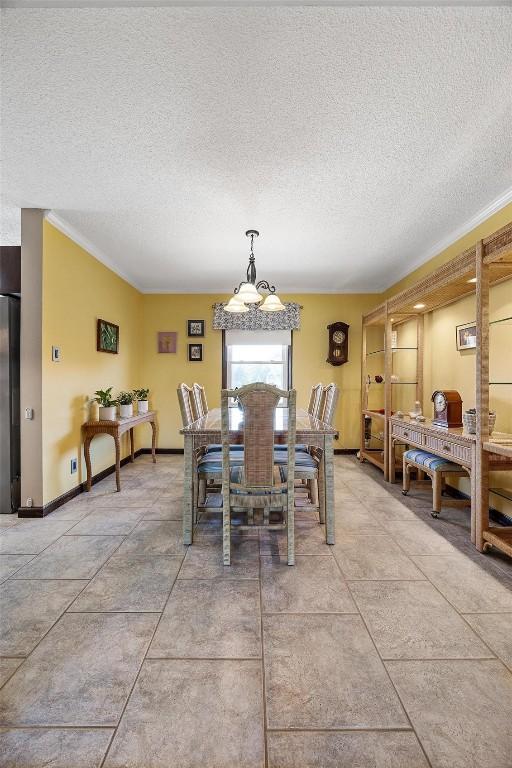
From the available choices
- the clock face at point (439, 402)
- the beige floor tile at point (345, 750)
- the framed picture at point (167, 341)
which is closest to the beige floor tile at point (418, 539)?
the clock face at point (439, 402)

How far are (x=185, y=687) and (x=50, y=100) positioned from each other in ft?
8.85

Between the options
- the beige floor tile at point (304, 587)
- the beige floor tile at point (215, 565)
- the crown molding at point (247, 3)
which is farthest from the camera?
the beige floor tile at point (215, 565)

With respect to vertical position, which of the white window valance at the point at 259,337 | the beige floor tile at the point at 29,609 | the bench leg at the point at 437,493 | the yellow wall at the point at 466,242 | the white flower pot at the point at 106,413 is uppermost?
the yellow wall at the point at 466,242

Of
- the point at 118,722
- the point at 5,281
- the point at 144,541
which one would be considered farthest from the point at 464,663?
the point at 5,281

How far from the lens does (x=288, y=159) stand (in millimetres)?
2191

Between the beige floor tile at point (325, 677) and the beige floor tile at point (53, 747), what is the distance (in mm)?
544

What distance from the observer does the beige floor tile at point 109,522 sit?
2.62m

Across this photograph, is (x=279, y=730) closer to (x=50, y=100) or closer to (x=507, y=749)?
(x=507, y=749)

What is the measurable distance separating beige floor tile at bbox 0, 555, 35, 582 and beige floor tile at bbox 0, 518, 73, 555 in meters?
0.05

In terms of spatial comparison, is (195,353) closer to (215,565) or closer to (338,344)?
(338,344)

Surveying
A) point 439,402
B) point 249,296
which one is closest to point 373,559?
point 439,402

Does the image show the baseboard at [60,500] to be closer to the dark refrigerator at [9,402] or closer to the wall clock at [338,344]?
the dark refrigerator at [9,402]

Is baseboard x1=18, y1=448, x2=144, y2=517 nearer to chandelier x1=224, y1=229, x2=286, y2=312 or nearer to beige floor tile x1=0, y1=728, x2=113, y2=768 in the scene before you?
beige floor tile x1=0, y1=728, x2=113, y2=768

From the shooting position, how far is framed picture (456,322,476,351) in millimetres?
3203
